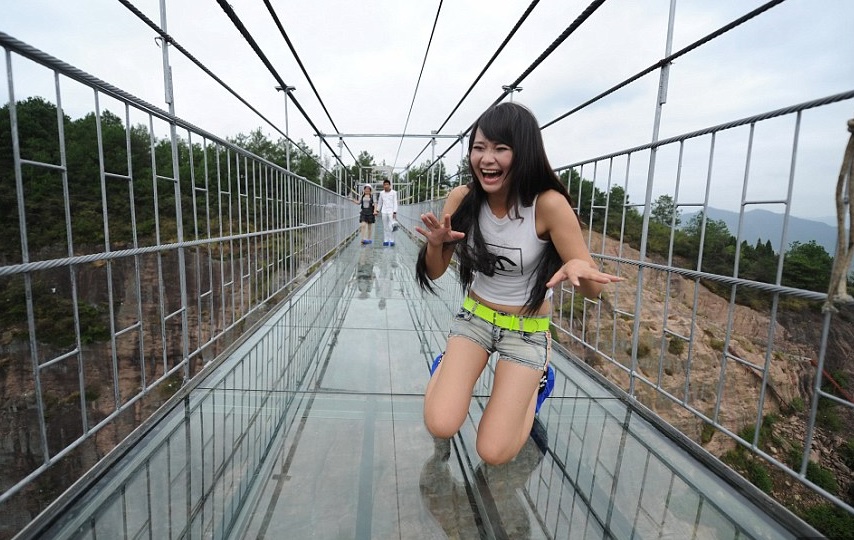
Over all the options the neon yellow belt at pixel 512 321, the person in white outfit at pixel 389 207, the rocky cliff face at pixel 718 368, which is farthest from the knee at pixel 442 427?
the person in white outfit at pixel 389 207

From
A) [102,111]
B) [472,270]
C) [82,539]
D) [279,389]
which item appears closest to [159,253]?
[102,111]

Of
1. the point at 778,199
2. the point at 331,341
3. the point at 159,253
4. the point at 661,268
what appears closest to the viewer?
the point at 778,199

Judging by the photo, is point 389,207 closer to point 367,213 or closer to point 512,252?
point 367,213

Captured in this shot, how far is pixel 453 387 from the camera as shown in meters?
1.77

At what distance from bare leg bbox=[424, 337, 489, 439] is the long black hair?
0.29 meters

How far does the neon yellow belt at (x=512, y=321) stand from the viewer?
1.84 meters

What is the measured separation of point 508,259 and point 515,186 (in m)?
0.29

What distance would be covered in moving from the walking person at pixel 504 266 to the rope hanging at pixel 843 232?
0.58m

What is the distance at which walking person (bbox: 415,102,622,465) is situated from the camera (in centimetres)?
166

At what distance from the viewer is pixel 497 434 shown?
163 centimetres

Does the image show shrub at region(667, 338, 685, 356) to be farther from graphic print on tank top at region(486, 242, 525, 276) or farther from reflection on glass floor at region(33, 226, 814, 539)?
graphic print on tank top at region(486, 242, 525, 276)

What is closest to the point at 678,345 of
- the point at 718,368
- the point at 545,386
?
the point at 545,386

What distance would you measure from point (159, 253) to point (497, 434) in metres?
1.54

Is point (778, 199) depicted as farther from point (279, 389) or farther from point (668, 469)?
point (279, 389)
